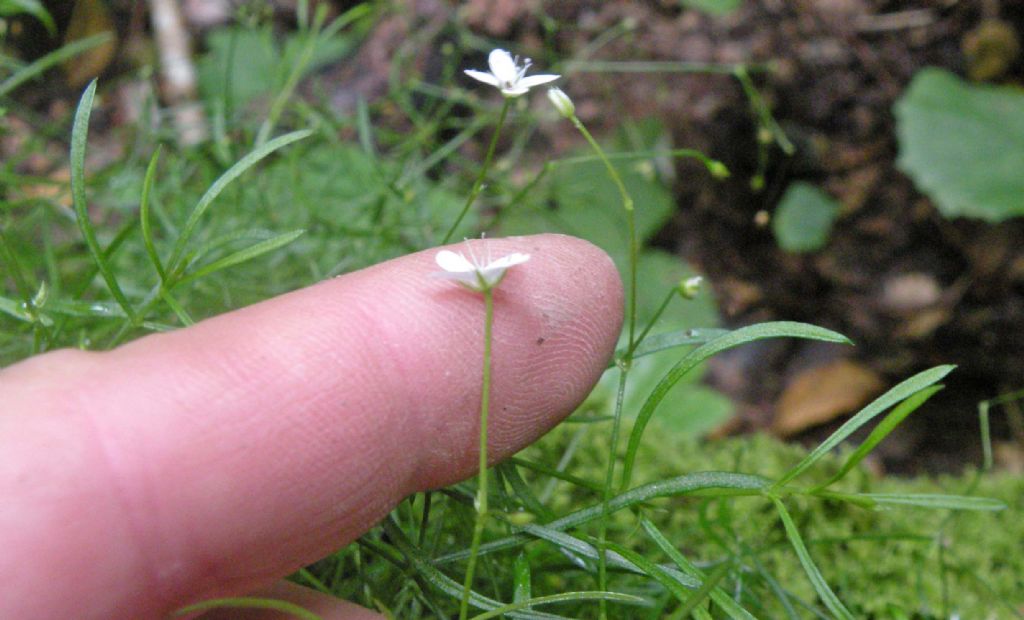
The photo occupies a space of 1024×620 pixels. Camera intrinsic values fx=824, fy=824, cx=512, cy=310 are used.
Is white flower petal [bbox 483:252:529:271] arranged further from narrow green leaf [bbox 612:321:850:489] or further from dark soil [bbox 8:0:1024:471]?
dark soil [bbox 8:0:1024:471]

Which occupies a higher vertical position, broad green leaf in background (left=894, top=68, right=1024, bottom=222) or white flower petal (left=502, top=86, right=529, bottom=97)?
white flower petal (left=502, top=86, right=529, bottom=97)

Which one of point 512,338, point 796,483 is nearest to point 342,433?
point 512,338

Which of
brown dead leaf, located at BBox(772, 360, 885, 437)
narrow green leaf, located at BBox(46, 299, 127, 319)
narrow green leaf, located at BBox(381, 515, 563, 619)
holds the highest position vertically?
narrow green leaf, located at BBox(46, 299, 127, 319)

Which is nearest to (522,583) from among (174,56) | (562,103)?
(562,103)

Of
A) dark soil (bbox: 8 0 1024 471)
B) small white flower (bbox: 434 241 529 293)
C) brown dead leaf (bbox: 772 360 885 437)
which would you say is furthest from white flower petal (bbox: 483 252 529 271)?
brown dead leaf (bbox: 772 360 885 437)

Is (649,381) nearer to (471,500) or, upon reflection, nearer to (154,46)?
(471,500)

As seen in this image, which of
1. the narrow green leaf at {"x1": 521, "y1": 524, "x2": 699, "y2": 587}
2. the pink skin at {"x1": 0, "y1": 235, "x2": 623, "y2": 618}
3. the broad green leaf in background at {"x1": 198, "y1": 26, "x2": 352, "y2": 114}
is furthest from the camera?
the broad green leaf in background at {"x1": 198, "y1": 26, "x2": 352, "y2": 114}

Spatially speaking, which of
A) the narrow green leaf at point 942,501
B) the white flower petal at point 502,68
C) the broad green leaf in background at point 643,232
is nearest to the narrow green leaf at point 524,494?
the narrow green leaf at point 942,501
